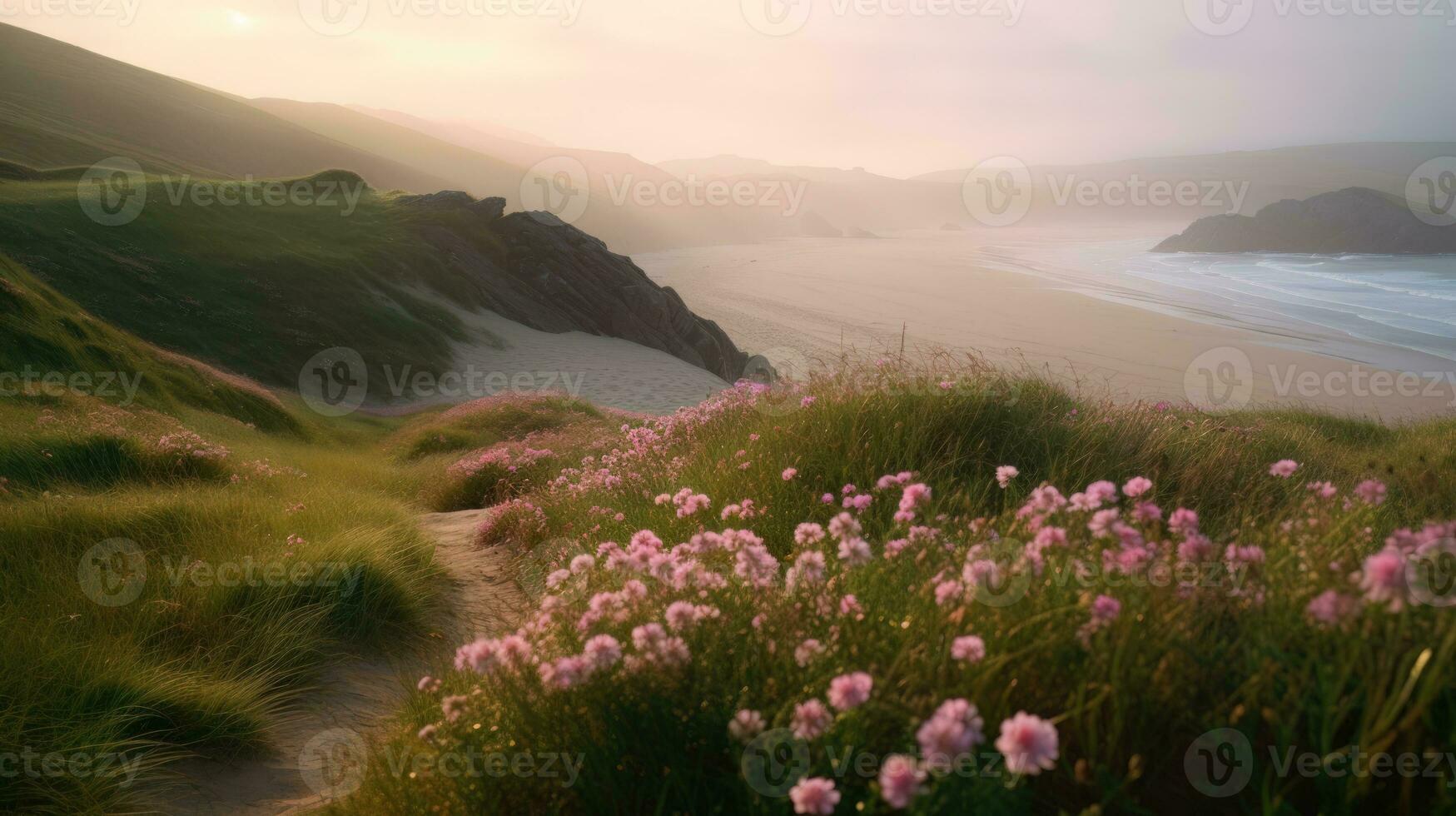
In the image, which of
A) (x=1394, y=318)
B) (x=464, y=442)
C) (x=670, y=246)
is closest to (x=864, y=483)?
(x=464, y=442)

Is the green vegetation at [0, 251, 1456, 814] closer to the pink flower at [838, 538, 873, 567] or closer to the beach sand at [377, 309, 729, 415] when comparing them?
the pink flower at [838, 538, 873, 567]

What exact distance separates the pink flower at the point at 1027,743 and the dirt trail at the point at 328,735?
2986mm

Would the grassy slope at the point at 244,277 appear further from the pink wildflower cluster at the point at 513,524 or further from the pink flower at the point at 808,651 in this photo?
the pink flower at the point at 808,651

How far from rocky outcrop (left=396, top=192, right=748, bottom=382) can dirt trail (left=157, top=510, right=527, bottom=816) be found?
34.0 metres

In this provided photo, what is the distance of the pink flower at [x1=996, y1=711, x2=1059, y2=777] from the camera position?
160 cm

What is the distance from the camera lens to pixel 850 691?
196cm

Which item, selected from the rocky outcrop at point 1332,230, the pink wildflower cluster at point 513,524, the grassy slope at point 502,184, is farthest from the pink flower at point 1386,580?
the grassy slope at point 502,184

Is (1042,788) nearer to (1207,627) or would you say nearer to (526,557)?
(1207,627)

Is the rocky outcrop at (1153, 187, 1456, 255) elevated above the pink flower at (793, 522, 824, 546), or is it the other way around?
the rocky outcrop at (1153, 187, 1456, 255)

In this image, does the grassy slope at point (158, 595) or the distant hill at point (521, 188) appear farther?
the distant hill at point (521, 188)

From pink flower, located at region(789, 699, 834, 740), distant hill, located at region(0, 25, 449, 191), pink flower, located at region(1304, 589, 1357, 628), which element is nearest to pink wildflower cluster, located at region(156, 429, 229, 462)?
pink flower, located at region(789, 699, 834, 740)

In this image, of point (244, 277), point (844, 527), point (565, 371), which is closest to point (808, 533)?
point (844, 527)

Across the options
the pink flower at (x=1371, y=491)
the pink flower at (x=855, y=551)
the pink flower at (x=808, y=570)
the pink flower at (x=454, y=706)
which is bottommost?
the pink flower at (x=454, y=706)

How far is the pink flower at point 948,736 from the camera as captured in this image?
1.69 m
